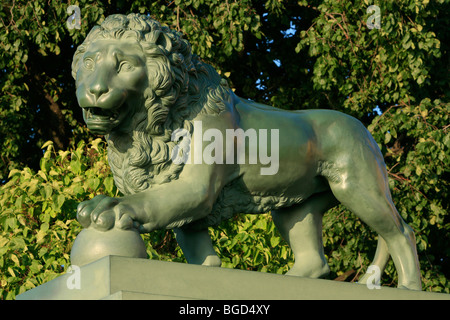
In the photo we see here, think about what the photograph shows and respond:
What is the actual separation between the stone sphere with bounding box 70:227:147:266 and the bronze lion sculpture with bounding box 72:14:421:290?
41 millimetres

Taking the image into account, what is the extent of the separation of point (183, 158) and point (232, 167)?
328mm

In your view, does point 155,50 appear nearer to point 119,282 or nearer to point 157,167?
point 157,167

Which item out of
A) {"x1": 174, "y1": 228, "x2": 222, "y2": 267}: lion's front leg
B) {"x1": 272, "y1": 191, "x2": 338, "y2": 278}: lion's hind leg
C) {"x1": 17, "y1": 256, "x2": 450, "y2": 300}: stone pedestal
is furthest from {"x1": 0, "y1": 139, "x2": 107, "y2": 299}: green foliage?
{"x1": 17, "y1": 256, "x2": 450, "y2": 300}: stone pedestal

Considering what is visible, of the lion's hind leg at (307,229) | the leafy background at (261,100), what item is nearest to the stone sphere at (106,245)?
the lion's hind leg at (307,229)

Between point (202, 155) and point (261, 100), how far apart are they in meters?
7.48

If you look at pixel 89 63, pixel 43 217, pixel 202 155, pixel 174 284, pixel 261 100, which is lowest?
pixel 43 217

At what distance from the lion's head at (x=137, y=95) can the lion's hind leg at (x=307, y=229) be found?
932 millimetres

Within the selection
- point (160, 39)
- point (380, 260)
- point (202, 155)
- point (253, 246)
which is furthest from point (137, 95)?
point (253, 246)

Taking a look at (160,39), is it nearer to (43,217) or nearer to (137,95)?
(137,95)

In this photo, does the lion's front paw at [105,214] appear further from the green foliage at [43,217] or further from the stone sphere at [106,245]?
the green foliage at [43,217]

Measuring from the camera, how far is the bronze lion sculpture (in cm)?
477

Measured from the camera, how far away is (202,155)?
4.90 m

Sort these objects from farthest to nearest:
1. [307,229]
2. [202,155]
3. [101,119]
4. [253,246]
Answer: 1. [253,246]
2. [307,229]
3. [202,155]
4. [101,119]

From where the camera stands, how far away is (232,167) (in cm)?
507
